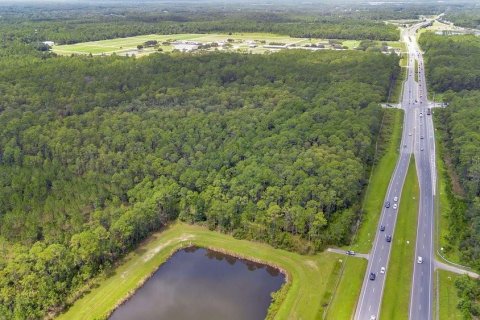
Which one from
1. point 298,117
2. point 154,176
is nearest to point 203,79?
point 298,117

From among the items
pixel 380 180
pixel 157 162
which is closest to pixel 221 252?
pixel 157 162

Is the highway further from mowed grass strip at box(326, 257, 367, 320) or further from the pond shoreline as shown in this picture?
the pond shoreline

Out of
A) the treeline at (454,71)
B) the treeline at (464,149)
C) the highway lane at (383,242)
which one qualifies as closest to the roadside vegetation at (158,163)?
the highway lane at (383,242)

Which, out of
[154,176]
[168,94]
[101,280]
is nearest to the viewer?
[101,280]

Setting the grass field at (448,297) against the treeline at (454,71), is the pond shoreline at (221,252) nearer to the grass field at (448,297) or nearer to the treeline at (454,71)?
the grass field at (448,297)

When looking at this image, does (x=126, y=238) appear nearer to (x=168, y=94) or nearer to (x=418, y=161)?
(x=168, y=94)

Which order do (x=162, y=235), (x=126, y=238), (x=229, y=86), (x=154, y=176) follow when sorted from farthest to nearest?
(x=229, y=86)
(x=154, y=176)
(x=162, y=235)
(x=126, y=238)
